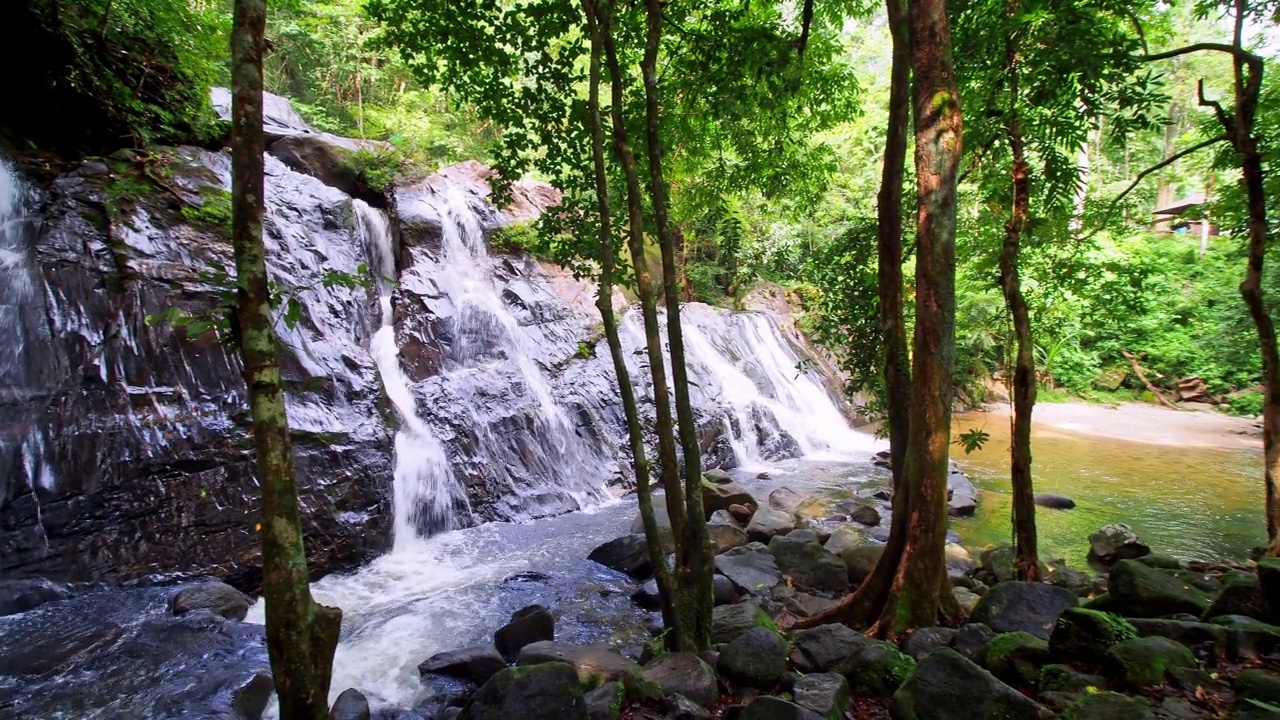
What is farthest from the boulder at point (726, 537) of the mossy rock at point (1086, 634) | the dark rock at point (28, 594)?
the dark rock at point (28, 594)

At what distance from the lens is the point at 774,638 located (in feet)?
14.9

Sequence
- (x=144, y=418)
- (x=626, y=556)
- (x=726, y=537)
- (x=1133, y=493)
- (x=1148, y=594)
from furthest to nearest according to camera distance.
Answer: (x=1133, y=493), (x=726, y=537), (x=626, y=556), (x=144, y=418), (x=1148, y=594)

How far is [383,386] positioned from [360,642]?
14.5ft

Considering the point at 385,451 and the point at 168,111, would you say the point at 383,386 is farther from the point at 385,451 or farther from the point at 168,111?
the point at 168,111

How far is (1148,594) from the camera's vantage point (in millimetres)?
4754

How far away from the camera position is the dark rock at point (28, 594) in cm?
575

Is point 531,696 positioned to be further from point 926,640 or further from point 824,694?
point 926,640

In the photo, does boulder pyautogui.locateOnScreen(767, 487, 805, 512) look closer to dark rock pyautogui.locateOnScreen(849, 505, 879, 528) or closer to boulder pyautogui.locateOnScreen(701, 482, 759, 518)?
boulder pyautogui.locateOnScreen(701, 482, 759, 518)

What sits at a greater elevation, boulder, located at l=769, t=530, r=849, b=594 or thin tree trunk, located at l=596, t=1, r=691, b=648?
thin tree trunk, located at l=596, t=1, r=691, b=648

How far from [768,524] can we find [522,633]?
456cm

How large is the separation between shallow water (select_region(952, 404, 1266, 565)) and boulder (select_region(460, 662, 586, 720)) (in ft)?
23.8

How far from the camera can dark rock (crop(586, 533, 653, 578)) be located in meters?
7.71

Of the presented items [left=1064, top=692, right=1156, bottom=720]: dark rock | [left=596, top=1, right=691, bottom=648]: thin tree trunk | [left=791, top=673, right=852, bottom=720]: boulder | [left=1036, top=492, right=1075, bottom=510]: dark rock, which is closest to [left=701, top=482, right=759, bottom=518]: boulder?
[left=1036, top=492, right=1075, bottom=510]: dark rock

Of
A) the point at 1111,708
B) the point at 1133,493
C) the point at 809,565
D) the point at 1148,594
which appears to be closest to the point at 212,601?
the point at 809,565
